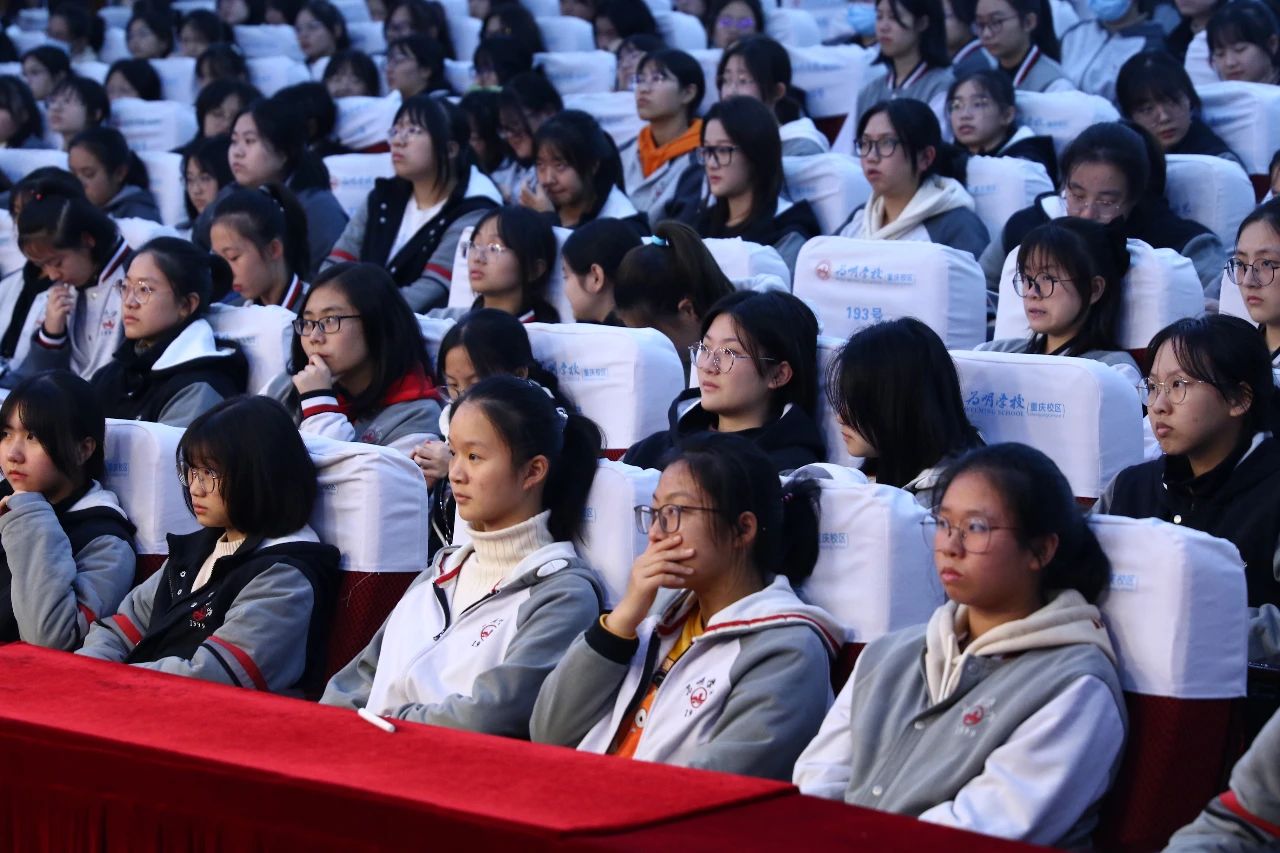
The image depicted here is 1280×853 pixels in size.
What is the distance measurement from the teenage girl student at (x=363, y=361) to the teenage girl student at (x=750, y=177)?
138cm

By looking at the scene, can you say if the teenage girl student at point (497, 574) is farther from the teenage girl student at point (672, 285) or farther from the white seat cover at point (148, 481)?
the teenage girl student at point (672, 285)

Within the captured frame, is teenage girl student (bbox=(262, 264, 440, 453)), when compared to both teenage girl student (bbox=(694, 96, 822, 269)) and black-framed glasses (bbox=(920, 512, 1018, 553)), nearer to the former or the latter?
teenage girl student (bbox=(694, 96, 822, 269))

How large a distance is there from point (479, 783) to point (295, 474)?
138 cm

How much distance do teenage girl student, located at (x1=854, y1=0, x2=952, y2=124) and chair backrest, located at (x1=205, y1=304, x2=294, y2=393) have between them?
2.88 metres

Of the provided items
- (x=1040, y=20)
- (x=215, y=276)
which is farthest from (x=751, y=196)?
(x=1040, y=20)

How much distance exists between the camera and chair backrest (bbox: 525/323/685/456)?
12.7ft

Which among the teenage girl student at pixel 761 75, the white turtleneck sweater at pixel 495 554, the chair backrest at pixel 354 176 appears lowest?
the white turtleneck sweater at pixel 495 554

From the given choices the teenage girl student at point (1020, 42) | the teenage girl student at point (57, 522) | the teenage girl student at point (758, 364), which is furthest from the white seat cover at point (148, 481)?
the teenage girl student at point (1020, 42)

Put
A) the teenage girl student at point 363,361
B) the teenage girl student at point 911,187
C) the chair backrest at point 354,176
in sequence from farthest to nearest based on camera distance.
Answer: the chair backrest at point 354,176, the teenage girl student at point 911,187, the teenage girl student at point 363,361

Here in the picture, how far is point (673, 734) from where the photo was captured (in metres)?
2.82

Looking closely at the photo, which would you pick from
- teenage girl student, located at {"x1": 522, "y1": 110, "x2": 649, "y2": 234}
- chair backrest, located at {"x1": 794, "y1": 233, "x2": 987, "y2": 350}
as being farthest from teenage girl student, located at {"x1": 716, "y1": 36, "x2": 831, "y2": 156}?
chair backrest, located at {"x1": 794, "y1": 233, "x2": 987, "y2": 350}

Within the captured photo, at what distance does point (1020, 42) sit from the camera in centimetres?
671

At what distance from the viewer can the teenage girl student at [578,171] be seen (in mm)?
5594

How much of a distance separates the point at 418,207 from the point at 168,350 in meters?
1.59
